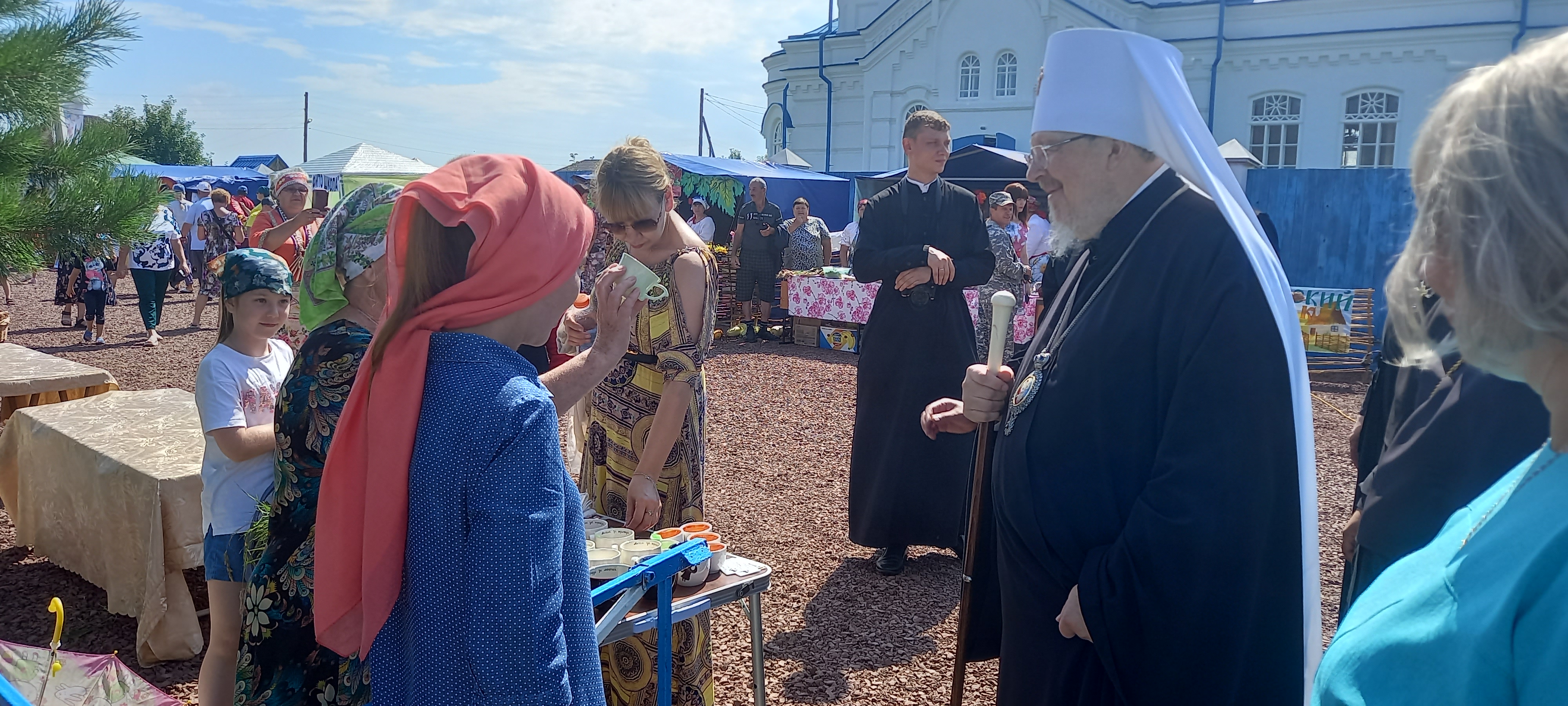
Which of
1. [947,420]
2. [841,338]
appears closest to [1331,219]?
[841,338]

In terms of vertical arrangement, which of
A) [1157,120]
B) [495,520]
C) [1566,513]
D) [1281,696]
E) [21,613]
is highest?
[1157,120]

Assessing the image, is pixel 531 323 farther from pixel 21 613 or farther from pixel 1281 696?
pixel 21 613

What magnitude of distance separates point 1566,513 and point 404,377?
1493mm

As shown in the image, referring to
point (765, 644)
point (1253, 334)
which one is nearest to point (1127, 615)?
point (1253, 334)

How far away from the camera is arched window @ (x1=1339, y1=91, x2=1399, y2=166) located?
25500 mm

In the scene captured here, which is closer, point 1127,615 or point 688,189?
point 1127,615

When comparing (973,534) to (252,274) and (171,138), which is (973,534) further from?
(171,138)

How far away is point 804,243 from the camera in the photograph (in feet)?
45.6

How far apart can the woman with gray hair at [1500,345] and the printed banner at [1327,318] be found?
1187 cm

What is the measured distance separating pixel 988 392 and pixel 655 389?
1089mm

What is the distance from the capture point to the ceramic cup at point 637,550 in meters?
2.45

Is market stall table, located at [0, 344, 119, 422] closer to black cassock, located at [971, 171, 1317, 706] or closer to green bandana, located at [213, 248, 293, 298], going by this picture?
green bandana, located at [213, 248, 293, 298]

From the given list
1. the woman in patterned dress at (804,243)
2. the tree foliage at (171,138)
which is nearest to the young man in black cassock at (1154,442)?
the woman in patterned dress at (804,243)

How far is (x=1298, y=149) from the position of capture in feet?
86.8
